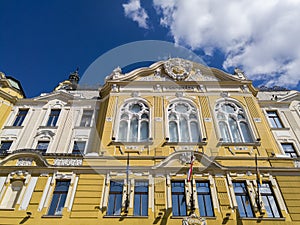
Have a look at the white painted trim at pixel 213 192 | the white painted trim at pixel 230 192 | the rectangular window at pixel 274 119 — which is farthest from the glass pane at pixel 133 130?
the rectangular window at pixel 274 119

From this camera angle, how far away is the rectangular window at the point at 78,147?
68.8 feet

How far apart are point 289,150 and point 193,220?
35.3 feet

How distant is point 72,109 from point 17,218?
439 inches

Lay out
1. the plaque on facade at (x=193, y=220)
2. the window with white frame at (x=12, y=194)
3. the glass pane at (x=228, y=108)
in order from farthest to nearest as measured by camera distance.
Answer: the glass pane at (x=228, y=108)
the window with white frame at (x=12, y=194)
the plaque on facade at (x=193, y=220)

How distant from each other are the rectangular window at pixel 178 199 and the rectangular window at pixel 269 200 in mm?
4891

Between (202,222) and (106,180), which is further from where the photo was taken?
(106,180)

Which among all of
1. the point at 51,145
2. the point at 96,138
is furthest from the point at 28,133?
the point at 96,138

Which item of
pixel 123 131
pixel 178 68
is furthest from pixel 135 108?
pixel 178 68

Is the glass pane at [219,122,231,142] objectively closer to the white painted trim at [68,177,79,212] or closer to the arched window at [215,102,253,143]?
the arched window at [215,102,253,143]

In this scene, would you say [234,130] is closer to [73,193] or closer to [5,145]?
[73,193]

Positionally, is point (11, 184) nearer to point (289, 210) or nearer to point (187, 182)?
point (187, 182)

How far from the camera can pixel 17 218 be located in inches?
622

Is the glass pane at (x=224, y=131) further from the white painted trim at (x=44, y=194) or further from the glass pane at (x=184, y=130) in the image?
the white painted trim at (x=44, y=194)

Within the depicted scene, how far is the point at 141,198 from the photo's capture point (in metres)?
17.0
